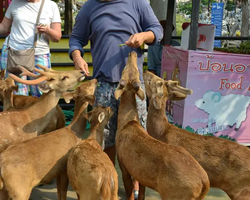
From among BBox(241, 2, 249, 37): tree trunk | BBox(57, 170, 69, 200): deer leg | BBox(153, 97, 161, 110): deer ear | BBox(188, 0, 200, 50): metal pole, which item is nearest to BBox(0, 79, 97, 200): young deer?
BBox(57, 170, 69, 200): deer leg

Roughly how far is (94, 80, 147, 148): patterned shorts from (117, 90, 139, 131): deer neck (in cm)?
16

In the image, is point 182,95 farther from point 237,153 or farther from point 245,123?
point 245,123

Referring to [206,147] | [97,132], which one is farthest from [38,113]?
[206,147]

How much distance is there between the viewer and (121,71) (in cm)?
449

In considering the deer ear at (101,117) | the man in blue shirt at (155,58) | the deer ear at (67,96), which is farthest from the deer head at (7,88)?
the man in blue shirt at (155,58)

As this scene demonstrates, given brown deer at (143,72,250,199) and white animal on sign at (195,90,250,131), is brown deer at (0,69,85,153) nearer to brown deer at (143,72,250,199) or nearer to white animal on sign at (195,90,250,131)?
brown deer at (143,72,250,199)

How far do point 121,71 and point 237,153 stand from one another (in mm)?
1541

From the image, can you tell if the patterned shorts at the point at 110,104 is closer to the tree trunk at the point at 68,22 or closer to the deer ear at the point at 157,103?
the deer ear at the point at 157,103

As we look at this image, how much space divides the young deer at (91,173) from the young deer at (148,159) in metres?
0.28

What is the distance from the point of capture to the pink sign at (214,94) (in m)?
5.72

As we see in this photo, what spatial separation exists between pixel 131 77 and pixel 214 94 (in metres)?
1.96

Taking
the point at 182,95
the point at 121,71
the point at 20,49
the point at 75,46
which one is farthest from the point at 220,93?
the point at 20,49

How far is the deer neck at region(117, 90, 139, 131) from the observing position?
4.43 metres

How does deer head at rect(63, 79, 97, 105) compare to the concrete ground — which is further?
the concrete ground
